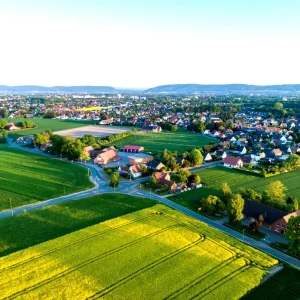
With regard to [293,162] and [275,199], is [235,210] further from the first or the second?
[293,162]

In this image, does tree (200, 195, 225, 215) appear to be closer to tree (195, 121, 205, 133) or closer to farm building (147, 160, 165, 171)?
farm building (147, 160, 165, 171)

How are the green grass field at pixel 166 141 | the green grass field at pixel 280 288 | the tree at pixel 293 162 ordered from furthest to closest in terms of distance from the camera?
the green grass field at pixel 166 141 → the tree at pixel 293 162 → the green grass field at pixel 280 288

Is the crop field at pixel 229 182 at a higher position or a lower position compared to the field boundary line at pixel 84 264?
lower

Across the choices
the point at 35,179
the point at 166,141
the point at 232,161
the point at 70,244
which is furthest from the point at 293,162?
the point at 35,179

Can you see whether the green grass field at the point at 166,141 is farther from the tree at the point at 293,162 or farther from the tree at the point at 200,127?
the tree at the point at 293,162

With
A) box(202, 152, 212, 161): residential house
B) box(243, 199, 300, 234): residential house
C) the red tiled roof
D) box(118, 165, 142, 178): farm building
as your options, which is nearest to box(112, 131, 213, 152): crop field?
box(202, 152, 212, 161): residential house

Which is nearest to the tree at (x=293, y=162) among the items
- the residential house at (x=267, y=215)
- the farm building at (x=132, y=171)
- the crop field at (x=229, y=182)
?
the crop field at (x=229, y=182)
